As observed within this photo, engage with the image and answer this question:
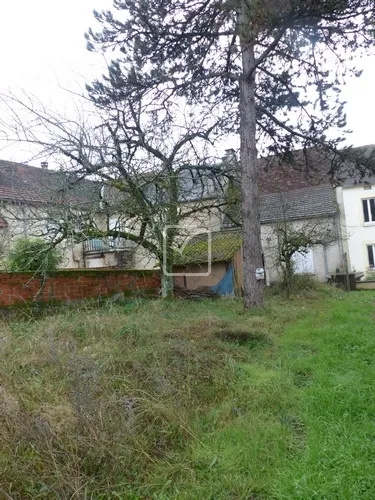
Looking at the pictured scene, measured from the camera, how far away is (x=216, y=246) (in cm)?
1570

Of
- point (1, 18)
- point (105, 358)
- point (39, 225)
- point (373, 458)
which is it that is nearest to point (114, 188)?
point (39, 225)

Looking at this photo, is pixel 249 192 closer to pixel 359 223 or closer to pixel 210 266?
pixel 210 266

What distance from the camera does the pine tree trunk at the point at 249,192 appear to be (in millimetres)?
9883

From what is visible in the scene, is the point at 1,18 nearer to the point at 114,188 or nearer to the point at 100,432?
the point at 114,188

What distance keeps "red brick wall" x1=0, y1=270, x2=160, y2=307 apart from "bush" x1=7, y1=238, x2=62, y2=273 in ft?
1.58

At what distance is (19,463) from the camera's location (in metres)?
2.81

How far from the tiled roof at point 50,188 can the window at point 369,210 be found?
1719 centimetres

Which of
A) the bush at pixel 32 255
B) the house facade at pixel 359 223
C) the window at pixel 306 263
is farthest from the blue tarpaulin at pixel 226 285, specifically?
the house facade at pixel 359 223

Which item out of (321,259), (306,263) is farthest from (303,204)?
(306,263)

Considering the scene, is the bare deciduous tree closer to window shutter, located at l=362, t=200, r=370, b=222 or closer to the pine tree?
the pine tree

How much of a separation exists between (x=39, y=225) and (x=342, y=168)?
9.44m

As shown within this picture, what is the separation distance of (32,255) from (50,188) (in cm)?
190

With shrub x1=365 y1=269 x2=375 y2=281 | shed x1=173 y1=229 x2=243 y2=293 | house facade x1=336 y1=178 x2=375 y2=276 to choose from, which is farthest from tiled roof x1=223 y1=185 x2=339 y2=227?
shed x1=173 y1=229 x2=243 y2=293

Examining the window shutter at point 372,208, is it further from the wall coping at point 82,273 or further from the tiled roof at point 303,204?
the wall coping at point 82,273
